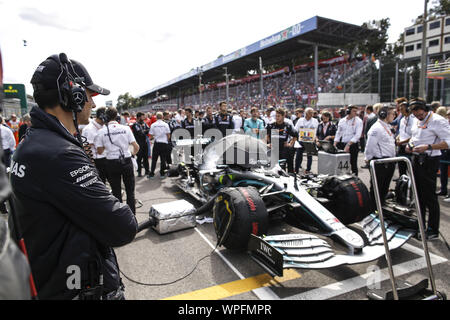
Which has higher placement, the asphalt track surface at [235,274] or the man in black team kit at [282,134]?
the man in black team kit at [282,134]

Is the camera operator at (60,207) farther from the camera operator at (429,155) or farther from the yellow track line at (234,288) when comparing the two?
the camera operator at (429,155)

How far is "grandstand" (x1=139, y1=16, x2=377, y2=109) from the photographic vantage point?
25109 millimetres

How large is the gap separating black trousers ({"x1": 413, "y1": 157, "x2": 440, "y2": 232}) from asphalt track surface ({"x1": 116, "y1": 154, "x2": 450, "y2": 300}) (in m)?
0.32

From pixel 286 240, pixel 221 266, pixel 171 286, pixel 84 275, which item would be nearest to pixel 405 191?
pixel 286 240

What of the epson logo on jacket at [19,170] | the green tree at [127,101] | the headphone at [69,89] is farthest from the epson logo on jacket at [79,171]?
the green tree at [127,101]

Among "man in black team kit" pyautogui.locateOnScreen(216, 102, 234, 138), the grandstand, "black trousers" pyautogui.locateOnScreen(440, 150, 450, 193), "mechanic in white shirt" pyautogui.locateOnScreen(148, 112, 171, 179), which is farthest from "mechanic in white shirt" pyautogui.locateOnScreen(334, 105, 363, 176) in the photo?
the grandstand

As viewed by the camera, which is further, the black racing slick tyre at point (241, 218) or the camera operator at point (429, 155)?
the camera operator at point (429, 155)

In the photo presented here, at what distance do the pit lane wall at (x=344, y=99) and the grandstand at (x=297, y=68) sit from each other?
3.98 ft

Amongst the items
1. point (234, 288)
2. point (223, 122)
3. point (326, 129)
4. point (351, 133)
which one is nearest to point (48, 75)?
point (234, 288)

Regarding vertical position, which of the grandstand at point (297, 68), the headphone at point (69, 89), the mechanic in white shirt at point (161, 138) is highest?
the grandstand at point (297, 68)

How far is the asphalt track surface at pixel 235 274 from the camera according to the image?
2.84m

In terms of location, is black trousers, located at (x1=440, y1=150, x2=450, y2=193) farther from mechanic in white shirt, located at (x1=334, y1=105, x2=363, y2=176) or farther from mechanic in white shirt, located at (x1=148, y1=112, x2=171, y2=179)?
mechanic in white shirt, located at (x1=148, y1=112, x2=171, y2=179)

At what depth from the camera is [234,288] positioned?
294cm

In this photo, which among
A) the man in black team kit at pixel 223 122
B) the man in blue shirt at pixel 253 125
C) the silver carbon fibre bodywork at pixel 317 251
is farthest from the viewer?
the man in black team kit at pixel 223 122
